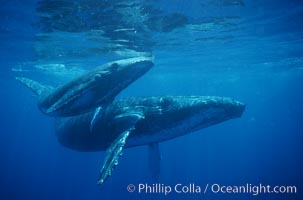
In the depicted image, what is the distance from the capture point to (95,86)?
25.4ft

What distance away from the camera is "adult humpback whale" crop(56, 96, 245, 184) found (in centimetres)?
859

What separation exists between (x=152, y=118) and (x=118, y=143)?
5.44ft

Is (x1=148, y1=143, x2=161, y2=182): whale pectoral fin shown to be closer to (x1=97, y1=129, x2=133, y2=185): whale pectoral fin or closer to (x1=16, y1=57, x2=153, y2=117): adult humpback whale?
(x1=97, y1=129, x2=133, y2=185): whale pectoral fin

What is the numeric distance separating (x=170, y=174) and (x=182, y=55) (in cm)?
3124

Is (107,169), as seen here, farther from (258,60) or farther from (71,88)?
(258,60)

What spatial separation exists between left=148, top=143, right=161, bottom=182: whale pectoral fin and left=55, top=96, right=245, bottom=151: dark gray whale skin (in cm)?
186

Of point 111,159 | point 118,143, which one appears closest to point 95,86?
point 118,143

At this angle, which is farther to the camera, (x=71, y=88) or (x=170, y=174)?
(x=170, y=174)

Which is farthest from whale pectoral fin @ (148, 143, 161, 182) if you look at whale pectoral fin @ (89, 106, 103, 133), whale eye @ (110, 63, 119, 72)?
whale eye @ (110, 63, 119, 72)

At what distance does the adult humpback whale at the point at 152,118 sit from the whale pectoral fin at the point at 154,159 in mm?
1863

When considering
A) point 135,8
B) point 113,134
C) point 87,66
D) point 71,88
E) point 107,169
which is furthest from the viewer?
point 87,66

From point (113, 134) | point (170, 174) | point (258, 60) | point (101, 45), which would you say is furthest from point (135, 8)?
point (170, 174)

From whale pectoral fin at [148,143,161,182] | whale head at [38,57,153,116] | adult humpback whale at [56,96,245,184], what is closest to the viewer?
whale head at [38,57,153,116]

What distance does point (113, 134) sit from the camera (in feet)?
31.1
